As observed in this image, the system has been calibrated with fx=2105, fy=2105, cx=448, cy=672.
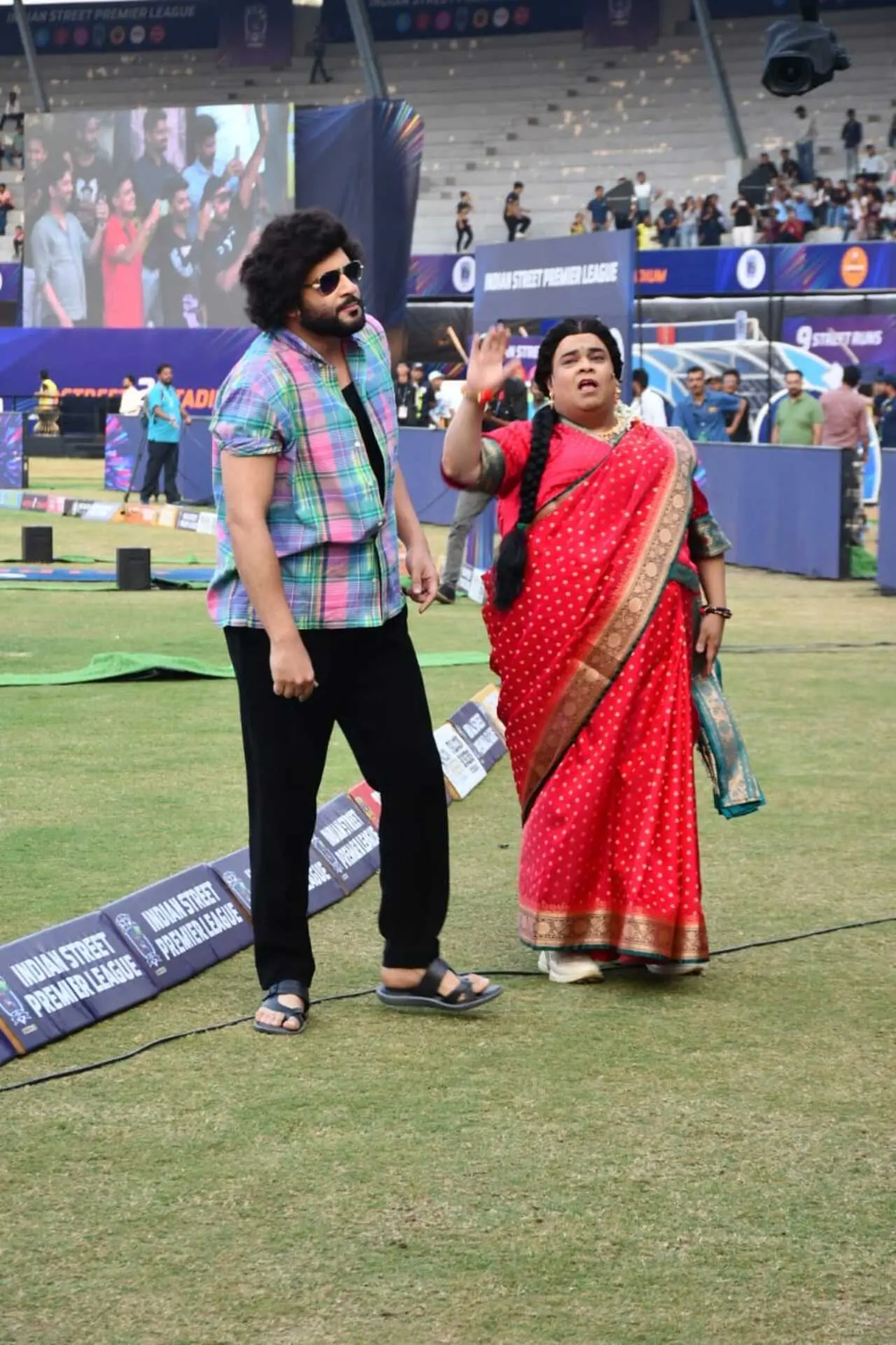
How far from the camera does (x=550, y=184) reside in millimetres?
41375

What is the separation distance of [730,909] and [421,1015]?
1308 mm

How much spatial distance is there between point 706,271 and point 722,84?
36.5 ft

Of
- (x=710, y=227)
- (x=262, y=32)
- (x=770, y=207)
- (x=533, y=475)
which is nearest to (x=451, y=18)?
(x=262, y=32)

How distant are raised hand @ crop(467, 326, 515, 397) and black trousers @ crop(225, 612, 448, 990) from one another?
50 cm

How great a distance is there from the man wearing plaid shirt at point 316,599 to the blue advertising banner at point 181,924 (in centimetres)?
31

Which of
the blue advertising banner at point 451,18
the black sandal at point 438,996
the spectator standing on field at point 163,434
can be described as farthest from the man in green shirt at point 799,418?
the blue advertising banner at point 451,18

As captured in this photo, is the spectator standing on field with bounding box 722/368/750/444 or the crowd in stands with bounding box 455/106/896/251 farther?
the crowd in stands with bounding box 455/106/896/251

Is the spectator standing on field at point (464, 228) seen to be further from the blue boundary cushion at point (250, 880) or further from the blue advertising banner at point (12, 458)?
the blue boundary cushion at point (250, 880)

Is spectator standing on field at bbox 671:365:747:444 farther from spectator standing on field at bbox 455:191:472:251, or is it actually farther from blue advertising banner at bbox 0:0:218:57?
blue advertising banner at bbox 0:0:218:57

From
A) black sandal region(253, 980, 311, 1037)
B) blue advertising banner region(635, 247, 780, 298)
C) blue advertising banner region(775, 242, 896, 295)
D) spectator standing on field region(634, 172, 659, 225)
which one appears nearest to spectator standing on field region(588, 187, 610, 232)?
spectator standing on field region(634, 172, 659, 225)

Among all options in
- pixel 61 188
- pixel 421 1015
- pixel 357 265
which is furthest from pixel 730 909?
pixel 61 188

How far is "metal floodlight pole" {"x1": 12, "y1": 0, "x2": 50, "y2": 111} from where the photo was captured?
44750 millimetres

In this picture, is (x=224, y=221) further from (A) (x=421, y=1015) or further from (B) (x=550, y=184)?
(A) (x=421, y=1015)

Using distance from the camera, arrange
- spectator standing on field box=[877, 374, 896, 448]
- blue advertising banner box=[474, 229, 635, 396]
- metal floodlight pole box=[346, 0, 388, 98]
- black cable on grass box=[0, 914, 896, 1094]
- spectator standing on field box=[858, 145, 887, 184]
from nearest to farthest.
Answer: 1. black cable on grass box=[0, 914, 896, 1094]
2. blue advertising banner box=[474, 229, 635, 396]
3. spectator standing on field box=[877, 374, 896, 448]
4. spectator standing on field box=[858, 145, 887, 184]
5. metal floodlight pole box=[346, 0, 388, 98]
